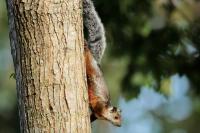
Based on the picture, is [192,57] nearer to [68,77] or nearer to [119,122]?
[119,122]

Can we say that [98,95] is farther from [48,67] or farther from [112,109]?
[48,67]

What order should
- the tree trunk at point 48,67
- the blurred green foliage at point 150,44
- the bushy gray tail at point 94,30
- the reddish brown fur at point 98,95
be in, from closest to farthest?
1. the tree trunk at point 48,67
2. the reddish brown fur at point 98,95
3. the bushy gray tail at point 94,30
4. the blurred green foliage at point 150,44

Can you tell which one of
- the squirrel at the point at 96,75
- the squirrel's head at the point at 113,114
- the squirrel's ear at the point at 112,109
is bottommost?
the squirrel's head at the point at 113,114

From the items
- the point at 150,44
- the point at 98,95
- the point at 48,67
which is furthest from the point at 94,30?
the point at 150,44

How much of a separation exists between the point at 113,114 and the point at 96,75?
1.06ft

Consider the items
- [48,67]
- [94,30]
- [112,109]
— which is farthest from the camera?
[94,30]

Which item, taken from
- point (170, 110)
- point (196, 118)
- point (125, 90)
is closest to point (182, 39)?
point (125, 90)

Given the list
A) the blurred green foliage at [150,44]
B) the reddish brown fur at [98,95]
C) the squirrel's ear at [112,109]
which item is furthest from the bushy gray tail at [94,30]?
the blurred green foliage at [150,44]

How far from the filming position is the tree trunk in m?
3.71

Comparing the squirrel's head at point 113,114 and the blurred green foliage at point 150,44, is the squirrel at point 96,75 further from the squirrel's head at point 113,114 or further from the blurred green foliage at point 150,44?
the blurred green foliage at point 150,44

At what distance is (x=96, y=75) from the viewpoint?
4.32 m

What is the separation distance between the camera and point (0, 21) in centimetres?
1362

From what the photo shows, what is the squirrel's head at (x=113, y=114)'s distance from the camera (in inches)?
177

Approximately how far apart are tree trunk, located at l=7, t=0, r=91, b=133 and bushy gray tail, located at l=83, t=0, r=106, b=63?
0.80 m
